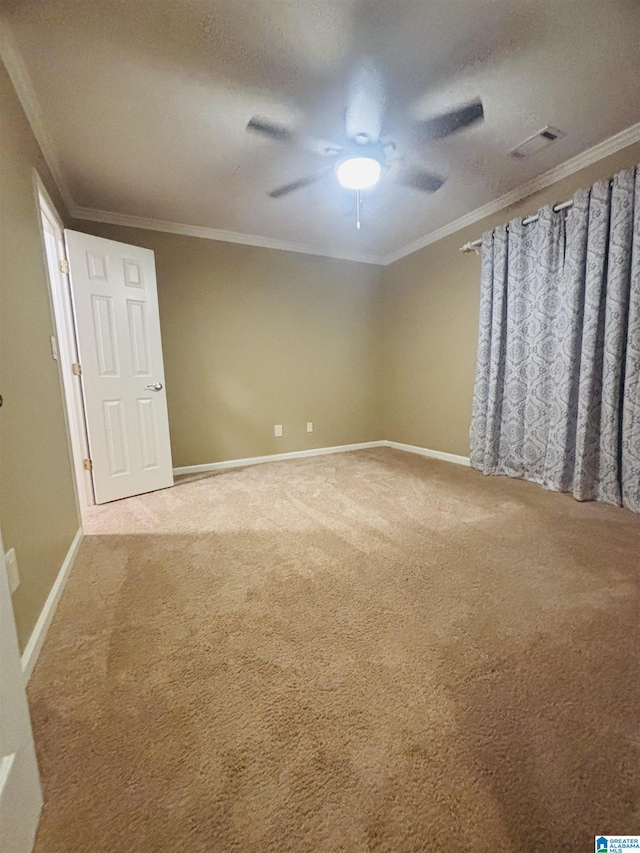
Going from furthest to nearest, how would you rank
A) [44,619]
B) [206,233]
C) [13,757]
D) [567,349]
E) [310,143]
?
1. [206,233]
2. [567,349]
3. [310,143]
4. [44,619]
5. [13,757]

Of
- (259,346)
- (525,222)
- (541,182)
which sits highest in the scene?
(541,182)

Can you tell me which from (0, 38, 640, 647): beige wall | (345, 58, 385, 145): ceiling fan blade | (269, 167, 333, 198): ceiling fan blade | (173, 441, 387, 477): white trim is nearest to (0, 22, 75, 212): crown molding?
(0, 38, 640, 647): beige wall

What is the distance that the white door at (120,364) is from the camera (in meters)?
2.60

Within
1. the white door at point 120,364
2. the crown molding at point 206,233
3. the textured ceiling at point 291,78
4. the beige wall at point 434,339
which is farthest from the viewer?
the beige wall at point 434,339

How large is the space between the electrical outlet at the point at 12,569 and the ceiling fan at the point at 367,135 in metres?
2.03

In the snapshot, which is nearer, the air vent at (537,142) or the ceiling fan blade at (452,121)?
the ceiling fan blade at (452,121)

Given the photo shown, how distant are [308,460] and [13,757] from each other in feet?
10.8

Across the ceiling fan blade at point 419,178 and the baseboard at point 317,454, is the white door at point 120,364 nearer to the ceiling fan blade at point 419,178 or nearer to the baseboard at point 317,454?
the baseboard at point 317,454

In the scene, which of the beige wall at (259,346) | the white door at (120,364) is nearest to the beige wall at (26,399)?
the white door at (120,364)

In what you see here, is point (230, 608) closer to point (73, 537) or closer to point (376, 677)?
point (376, 677)

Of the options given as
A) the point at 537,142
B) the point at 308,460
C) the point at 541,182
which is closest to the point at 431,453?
the point at 308,460

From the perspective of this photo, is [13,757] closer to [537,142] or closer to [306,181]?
[306,181]

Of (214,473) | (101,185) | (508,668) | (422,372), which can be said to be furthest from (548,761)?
(101,185)

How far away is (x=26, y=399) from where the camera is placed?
1418mm
